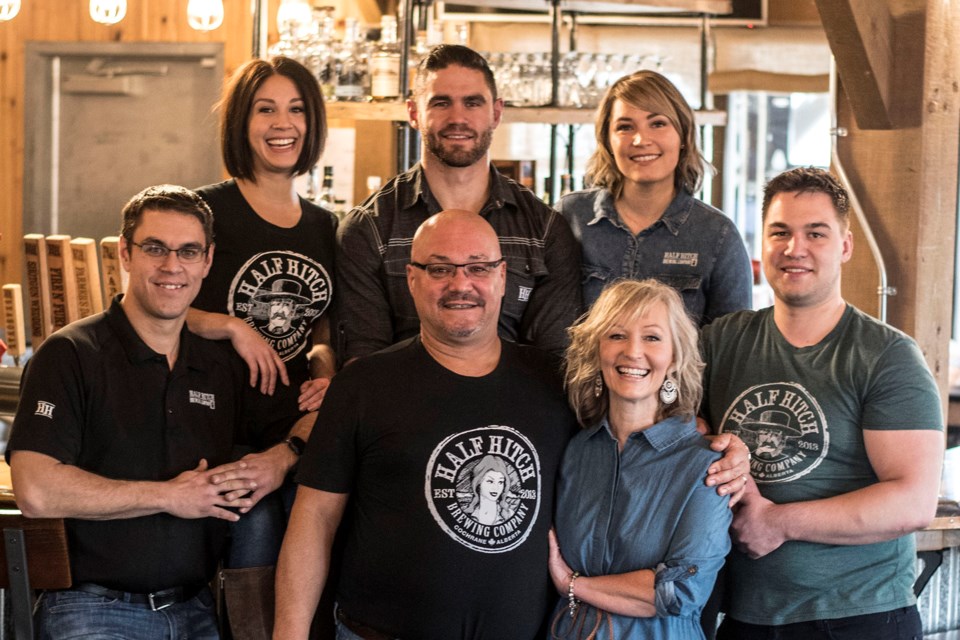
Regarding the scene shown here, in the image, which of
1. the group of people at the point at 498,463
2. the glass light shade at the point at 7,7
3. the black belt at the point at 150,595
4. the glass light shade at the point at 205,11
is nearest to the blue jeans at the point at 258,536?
the group of people at the point at 498,463

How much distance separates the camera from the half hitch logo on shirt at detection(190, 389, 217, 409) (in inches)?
102

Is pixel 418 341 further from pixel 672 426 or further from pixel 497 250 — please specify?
pixel 672 426

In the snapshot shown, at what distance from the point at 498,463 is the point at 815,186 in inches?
32.6

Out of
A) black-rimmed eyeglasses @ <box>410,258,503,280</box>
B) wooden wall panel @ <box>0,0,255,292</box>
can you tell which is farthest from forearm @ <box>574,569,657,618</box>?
wooden wall panel @ <box>0,0,255,292</box>

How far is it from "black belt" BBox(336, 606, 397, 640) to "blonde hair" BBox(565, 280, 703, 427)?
1.87 ft

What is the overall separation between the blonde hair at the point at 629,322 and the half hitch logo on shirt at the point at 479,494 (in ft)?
0.64

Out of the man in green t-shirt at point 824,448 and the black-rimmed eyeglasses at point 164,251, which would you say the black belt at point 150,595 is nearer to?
the black-rimmed eyeglasses at point 164,251

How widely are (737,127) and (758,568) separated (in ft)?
15.1

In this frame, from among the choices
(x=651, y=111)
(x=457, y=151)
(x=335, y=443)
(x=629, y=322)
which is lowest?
(x=335, y=443)

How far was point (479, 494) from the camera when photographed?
234cm

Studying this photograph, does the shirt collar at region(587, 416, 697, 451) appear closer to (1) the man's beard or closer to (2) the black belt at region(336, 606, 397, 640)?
(2) the black belt at region(336, 606, 397, 640)

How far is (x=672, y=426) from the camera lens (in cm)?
236

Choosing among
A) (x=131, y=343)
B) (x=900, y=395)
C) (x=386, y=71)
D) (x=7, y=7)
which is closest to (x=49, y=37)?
(x=7, y=7)

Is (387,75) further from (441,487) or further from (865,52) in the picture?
(441,487)
